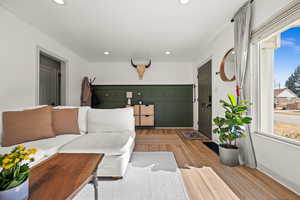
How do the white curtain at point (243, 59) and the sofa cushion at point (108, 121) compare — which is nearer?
the white curtain at point (243, 59)

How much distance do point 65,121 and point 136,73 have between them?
3.33 m

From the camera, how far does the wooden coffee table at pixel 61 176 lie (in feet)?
2.46

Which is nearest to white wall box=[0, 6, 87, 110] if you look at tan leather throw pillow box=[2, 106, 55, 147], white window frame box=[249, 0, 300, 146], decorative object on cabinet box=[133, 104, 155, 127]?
tan leather throw pillow box=[2, 106, 55, 147]

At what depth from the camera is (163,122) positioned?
5004 millimetres

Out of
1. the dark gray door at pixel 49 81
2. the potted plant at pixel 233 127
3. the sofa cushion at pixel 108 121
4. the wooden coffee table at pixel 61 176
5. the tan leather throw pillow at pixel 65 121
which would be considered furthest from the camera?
the dark gray door at pixel 49 81

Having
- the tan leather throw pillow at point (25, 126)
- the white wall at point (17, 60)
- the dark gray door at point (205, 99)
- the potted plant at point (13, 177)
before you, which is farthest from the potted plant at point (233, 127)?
the white wall at point (17, 60)

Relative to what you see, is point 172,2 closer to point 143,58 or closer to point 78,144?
point 78,144

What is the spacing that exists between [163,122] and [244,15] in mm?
3797

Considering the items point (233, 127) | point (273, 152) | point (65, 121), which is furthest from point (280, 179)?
point (65, 121)

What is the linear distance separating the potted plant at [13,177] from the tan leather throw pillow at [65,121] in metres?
1.57

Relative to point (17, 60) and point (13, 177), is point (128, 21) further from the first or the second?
point (13, 177)

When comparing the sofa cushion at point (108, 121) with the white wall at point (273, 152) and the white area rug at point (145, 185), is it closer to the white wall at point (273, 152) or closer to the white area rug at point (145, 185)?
the white area rug at point (145, 185)

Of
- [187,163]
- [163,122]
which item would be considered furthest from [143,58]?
[187,163]

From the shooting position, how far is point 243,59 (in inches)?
82.0
